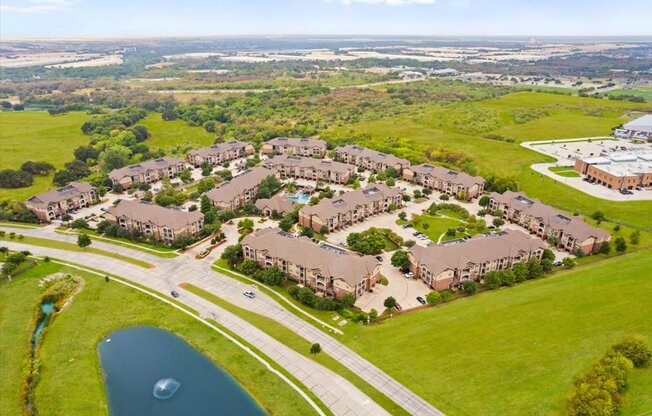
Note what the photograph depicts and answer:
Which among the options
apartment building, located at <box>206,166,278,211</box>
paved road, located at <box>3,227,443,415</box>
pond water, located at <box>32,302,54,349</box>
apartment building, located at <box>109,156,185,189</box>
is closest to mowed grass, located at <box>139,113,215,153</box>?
apartment building, located at <box>109,156,185,189</box>

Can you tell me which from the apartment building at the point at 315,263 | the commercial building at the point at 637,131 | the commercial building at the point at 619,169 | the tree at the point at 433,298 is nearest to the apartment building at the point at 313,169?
the apartment building at the point at 315,263

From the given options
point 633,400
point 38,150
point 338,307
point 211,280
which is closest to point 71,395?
point 211,280

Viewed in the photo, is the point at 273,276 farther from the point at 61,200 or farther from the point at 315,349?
the point at 61,200

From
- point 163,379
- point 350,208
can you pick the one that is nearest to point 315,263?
point 350,208

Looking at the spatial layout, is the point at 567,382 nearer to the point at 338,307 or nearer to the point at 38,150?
the point at 338,307

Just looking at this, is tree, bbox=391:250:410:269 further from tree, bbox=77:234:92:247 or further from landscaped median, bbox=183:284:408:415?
tree, bbox=77:234:92:247
